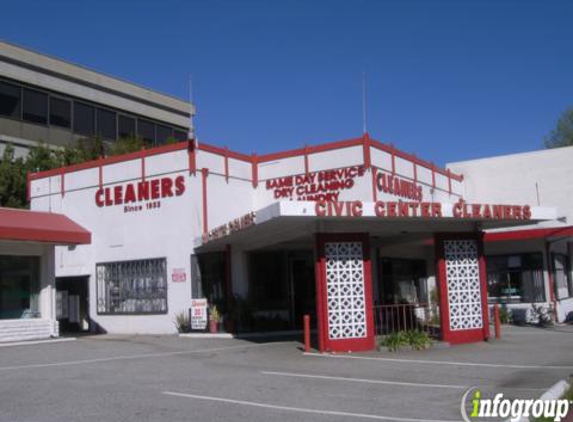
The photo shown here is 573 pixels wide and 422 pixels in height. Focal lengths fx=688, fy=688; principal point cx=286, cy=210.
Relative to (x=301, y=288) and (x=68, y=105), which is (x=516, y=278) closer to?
(x=301, y=288)

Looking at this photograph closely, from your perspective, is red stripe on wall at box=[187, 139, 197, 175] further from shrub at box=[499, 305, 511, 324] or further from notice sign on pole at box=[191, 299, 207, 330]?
shrub at box=[499, 305, 511, 324]

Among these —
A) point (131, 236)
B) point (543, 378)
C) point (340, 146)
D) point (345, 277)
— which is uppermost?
point (340, 146)

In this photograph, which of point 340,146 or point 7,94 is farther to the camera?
point 7,94

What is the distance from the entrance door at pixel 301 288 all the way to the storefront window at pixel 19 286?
8.60 meters

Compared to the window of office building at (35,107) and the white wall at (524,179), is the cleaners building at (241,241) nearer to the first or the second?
the white wall at (524,179)

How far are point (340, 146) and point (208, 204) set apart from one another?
5122mm

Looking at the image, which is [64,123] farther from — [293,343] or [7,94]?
[293,343]

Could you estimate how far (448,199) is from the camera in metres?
30.8

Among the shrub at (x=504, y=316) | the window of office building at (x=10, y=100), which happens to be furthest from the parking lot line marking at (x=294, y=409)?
the window of office building at (x=10, y=100)

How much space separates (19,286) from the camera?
73.8 feet

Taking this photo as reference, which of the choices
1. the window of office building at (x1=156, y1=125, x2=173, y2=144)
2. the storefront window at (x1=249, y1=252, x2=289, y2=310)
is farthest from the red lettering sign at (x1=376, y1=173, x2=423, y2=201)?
the window of office building at (x1=156, y1=125, x2=173, y2=144)

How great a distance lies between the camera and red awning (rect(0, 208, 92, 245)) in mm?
21000

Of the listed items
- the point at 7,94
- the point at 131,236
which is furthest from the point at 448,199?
the point at 7,94

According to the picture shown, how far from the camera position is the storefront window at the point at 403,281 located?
90.0 ft
